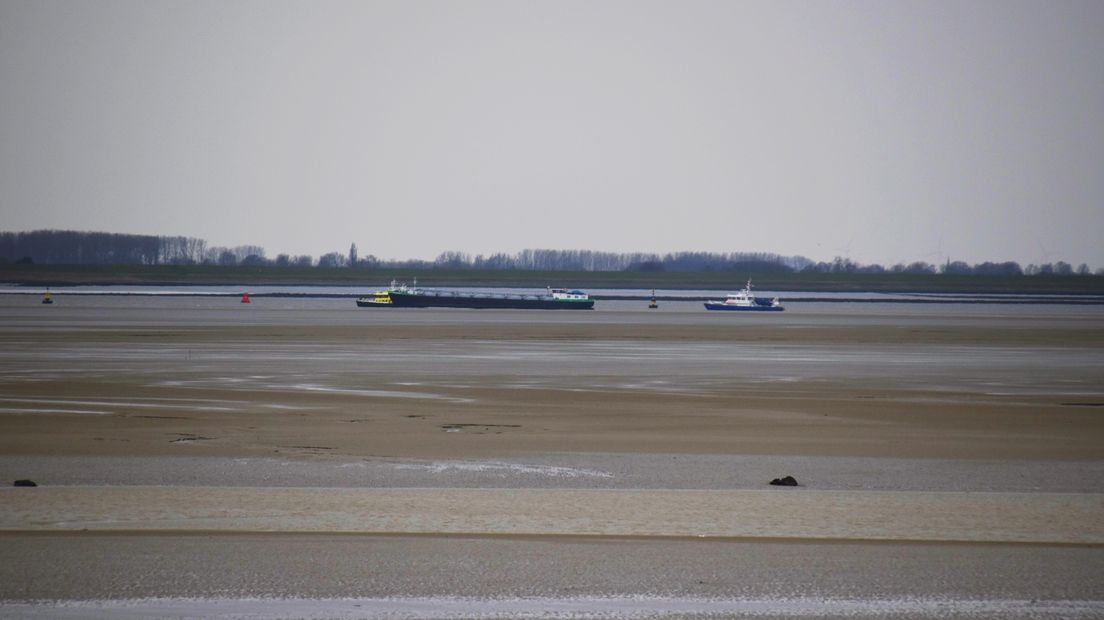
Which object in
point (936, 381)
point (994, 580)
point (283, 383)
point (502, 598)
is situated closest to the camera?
point (502, 598)

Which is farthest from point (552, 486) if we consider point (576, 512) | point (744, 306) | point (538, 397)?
point (744, 306)

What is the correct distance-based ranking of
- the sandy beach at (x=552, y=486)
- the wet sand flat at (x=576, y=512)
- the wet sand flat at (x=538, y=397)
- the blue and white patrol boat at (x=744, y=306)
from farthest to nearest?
the blue and white patrol boat at (x=744, y=306), the wet sand flat at (x=538, y=397), the wet sand flat at (x=576, y=512), the sandy beach at (x=552, y=486)

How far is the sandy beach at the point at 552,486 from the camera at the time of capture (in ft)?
24.0

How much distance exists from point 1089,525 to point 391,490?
623 centimetres

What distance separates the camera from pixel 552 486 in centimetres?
1189

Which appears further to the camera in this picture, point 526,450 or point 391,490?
point 526,450

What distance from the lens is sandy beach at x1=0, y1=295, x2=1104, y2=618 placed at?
7.30m

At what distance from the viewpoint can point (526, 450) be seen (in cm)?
1505

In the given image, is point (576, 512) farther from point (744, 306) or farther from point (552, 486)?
point (744, 306)

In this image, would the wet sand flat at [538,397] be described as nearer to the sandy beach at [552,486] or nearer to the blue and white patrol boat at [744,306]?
the sandy beach at [552,486]

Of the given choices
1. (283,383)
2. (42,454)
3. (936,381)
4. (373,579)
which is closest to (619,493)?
(373,579)

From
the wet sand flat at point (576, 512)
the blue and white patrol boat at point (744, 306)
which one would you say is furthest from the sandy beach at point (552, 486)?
the blue and white patrol boat at point (744, 306)

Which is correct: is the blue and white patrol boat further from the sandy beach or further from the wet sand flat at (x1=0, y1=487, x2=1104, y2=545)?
the wet sand flat at (x1=0, y1=487, x2=1104, y2=545)

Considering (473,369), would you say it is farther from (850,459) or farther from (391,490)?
(391,490)
